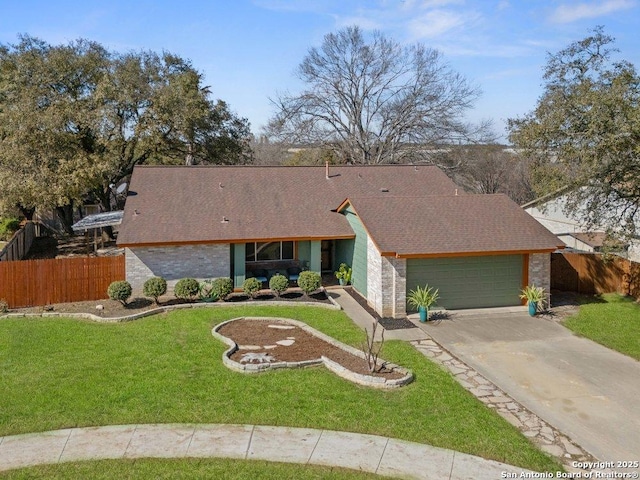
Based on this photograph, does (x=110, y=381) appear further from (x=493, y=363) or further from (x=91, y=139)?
(x=91, y=139)

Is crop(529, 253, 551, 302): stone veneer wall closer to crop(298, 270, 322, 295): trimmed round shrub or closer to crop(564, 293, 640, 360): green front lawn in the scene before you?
crop(564, 293, 640, 360): green front lawn

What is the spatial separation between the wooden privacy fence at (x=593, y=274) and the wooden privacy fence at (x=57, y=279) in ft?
51.9

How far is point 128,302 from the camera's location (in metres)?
17.0

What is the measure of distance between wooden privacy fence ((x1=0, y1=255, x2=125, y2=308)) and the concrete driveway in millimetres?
10814

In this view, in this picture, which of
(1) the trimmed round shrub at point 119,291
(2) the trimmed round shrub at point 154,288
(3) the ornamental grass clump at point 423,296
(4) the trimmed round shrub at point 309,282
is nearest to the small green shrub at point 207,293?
(2) the trimmed round shrub at point 154,288

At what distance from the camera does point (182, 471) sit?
7402 millimetres

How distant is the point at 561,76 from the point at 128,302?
1575 centimetres

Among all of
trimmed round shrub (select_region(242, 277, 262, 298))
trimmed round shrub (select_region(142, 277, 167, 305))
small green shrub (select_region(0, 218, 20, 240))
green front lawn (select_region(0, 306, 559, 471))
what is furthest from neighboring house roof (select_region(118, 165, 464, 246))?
small green shrub (select_region(0, 218, 20, 240))

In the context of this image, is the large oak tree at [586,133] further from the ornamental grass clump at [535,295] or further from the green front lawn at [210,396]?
the green front lawn at [210,396]

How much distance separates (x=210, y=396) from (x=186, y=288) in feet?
24.5

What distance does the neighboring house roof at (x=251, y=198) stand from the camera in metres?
17.9

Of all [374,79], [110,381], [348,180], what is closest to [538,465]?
[110,381]

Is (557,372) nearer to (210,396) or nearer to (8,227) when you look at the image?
(210,396)

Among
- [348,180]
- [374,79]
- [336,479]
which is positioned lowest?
[336,479]
